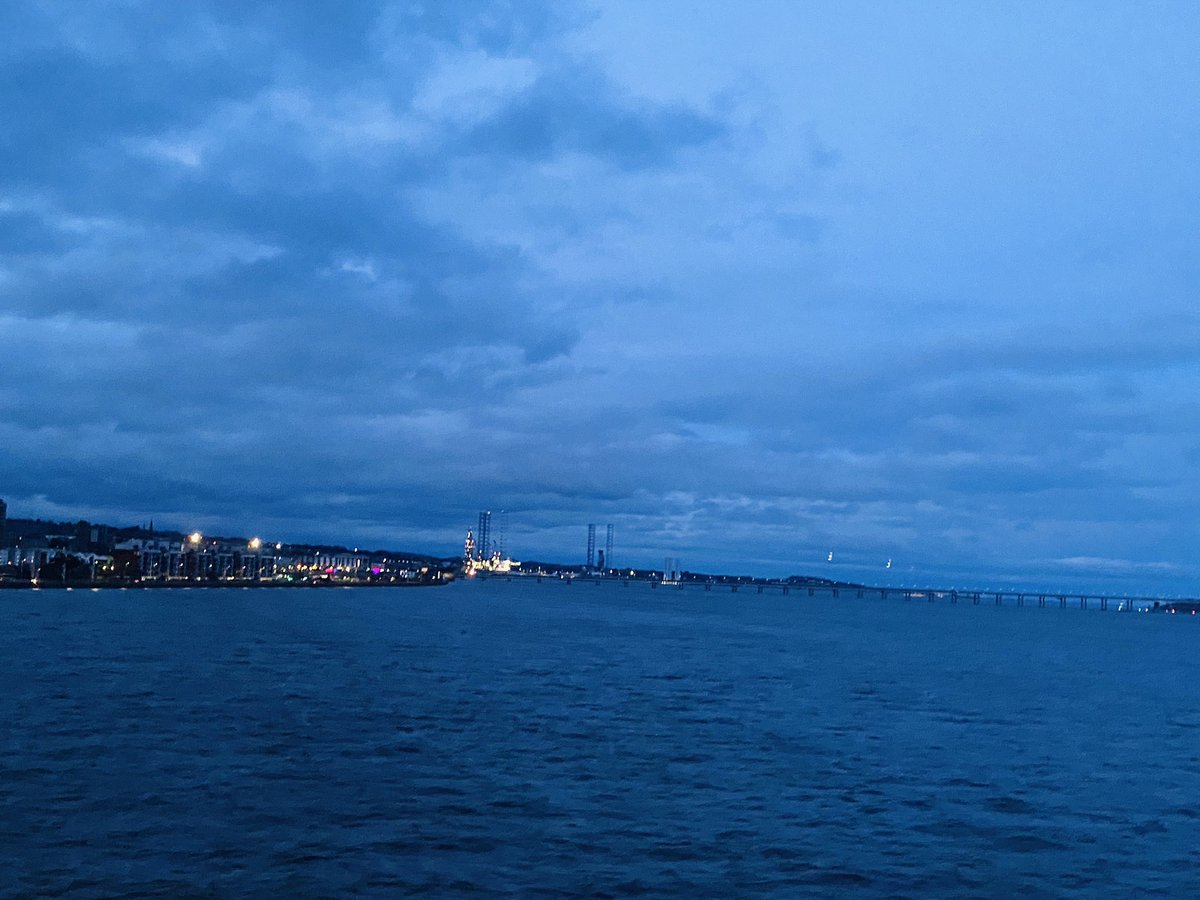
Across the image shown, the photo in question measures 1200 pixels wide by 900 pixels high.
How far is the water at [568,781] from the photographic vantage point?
77.8 ft

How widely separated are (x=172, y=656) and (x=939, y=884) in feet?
198

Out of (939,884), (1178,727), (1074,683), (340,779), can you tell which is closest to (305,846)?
(340,779)

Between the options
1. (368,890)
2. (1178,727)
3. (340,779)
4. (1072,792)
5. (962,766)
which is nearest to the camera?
(368,890)

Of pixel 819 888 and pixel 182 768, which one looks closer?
pixel 819 888

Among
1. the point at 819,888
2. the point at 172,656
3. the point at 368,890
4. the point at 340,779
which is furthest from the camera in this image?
the point at 172,656

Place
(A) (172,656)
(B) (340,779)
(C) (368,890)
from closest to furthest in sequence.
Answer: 1. (C) (368,890)
2. (B) (340,779)
3. (A) (172,656)

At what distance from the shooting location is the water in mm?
23703

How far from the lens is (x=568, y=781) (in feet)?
109

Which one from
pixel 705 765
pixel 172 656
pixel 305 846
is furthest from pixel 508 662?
pixel 305 846

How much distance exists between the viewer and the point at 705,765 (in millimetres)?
36656

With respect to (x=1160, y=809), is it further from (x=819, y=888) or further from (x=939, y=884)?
(x=819, y=888)

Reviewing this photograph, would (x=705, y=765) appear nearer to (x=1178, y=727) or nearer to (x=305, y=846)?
(x=305, y=846)

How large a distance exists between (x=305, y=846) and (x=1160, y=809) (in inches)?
1063

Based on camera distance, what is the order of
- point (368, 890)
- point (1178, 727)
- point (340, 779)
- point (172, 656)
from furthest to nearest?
point (172, 656)
point (1178, 727)
point (340, 779)
point (368, 890)
